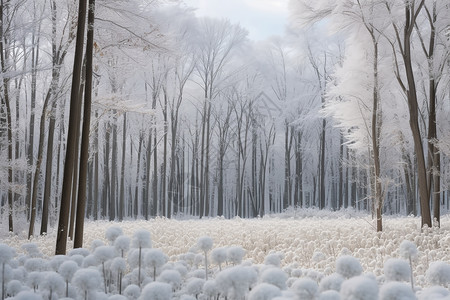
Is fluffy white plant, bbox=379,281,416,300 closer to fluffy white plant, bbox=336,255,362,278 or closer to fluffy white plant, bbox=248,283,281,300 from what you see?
fluffy white plant, bbox=248,283,281,300

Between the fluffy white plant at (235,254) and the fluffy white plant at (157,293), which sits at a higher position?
the fluffy white plant at (235,254)

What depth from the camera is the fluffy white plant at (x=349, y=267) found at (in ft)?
9.09

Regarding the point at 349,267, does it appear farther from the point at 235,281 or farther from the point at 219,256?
the point at 219,256

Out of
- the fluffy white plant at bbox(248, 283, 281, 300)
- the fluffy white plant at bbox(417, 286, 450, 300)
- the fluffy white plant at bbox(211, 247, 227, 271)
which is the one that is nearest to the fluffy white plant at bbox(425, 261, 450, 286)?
the fluffy white plant at bbox(417, 286, 450, 300)

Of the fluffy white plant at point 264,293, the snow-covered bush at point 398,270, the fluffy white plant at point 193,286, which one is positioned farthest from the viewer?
the fluffy white plant at point 193,286

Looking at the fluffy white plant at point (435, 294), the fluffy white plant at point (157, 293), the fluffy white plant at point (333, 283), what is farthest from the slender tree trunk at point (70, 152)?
the fluffy white plant at point (435, 294)

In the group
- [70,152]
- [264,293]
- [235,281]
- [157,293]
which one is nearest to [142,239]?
[157,293]

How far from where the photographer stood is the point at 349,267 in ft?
9.13

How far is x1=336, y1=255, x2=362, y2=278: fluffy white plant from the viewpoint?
9.09 feet

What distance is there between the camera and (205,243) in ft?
12.0

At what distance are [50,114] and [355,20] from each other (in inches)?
356

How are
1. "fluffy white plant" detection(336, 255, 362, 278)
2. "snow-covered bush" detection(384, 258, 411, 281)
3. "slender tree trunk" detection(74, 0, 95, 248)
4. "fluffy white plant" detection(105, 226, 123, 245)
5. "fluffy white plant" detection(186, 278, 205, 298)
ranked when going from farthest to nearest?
"slender tree trunk" detection(74, 0, 95, 248)
"fluffy white plant" detection(105, 226, 123, 245)
"fluffy white plant" detection(186, 278, 205, 298)
"fluffy white plant" detection(336, 255, 362, 278)
"snow-covered bush" detection(384, 258, 411, 281)

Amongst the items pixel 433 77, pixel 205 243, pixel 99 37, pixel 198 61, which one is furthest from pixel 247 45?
pixel 205 243

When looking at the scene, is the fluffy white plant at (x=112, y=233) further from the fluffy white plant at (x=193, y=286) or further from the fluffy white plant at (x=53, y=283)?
the fluffy white plant at (x=193, y=286)
